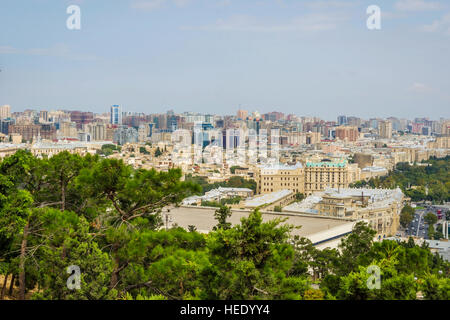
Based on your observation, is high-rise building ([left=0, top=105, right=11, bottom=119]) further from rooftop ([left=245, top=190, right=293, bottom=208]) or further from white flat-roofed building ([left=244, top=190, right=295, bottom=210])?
rooftop ([left=245, top=190, right=293, bottom=208])

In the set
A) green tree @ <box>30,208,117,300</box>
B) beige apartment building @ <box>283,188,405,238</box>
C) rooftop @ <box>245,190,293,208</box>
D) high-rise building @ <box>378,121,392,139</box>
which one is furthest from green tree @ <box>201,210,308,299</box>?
high-rise building @ <box>378,121,392,139</box>

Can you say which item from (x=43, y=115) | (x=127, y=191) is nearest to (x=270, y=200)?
(x=127, y=191)

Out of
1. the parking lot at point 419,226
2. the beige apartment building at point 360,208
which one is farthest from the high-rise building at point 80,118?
the beige apartment building at point 360,208

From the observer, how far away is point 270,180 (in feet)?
63.0

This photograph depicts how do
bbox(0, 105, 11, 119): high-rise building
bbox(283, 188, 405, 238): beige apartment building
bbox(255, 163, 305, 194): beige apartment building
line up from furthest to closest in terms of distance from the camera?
1. bbox(0, 105, 11, 119): high-rise building
2. bbox(255, 163, 305, 194): beige apartment building
3. bbox(283, 188, 405, 238): beige apartment building

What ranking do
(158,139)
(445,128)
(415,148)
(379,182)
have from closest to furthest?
(379,182) → (415,148) → (158,139) → (445,128)

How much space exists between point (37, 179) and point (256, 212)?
2093 mm

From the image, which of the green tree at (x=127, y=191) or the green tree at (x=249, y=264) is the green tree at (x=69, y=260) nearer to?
the green tree at (x=127, y=191)

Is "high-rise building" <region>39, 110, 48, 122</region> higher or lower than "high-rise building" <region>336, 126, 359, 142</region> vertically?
higher

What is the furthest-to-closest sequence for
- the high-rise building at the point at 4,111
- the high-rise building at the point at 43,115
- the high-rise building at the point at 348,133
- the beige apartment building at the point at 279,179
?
the high-rise building at the point at 43,115
the high-rise building at the point at 348,133
the high-rise building at the point at 4,111
the beige apartment building at the point at 279,179

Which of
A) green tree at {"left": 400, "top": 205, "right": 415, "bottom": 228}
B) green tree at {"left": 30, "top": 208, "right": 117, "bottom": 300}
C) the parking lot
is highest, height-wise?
green tree at {"left": 30, "top": 208, "right": 117, "bottom": 300}

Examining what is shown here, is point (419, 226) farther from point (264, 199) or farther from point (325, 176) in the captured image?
point (325, 176)

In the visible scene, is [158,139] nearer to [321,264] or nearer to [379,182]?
[379,182]
